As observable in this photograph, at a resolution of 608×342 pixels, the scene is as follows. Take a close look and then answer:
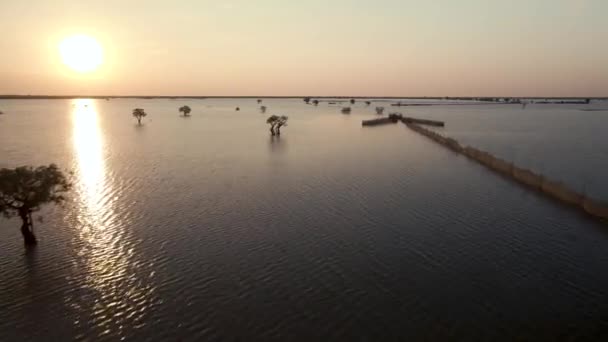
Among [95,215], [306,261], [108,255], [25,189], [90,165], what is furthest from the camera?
[90,165]

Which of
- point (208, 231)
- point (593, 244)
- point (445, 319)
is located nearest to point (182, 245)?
Result: point (208, 231)

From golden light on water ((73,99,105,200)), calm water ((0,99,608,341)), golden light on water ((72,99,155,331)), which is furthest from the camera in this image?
golden light on water ((73,99,105,200))

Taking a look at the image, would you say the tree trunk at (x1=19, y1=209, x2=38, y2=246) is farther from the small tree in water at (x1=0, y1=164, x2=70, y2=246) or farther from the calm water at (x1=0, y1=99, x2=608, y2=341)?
the calm water at (x1=0, y1=99, x2=608, y2=341)

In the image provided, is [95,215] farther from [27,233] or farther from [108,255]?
[108,255]

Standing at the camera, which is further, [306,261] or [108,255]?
[108,255]

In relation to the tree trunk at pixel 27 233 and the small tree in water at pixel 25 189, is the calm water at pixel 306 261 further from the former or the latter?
the small tree in water at pixel 25 189

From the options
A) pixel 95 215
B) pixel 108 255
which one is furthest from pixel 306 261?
pixel 95 215

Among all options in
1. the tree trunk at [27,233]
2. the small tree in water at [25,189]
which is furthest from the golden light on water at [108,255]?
the small tree in water at [25,189]

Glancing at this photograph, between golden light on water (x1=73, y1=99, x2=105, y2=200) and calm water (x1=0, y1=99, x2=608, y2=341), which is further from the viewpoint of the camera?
golden light on water (x1=73, y1=99, x2=105, y2=200)

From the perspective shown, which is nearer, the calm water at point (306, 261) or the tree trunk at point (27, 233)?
the calm water at point (306, 261)

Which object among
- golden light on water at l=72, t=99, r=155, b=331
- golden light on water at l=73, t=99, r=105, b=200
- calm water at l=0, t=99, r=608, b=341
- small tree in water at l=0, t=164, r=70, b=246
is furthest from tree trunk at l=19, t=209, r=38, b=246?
golden light on water at l=73, t=99, r=105, b=200

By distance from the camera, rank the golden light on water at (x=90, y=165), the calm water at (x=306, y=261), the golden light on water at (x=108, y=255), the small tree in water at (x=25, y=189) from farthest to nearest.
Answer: the golden light on water at (x=90, y=165), the small tree in water at (x=25, y=189), the golden light on water at (x=108, y=255), the calm water at (x=306, y=261)
